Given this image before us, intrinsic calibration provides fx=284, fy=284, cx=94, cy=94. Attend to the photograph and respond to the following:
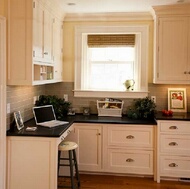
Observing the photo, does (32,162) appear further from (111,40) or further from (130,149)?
(111,40)

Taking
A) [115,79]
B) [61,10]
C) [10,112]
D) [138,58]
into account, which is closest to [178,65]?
[138,58]

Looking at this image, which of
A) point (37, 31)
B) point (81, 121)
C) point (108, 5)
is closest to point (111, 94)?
point (81, 121)

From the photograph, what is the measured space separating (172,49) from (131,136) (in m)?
1.42

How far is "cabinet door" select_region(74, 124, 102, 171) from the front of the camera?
4137 millimetres

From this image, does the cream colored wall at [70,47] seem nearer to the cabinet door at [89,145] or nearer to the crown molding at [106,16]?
the crown molding at [106,16]

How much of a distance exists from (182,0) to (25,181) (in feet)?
9.97

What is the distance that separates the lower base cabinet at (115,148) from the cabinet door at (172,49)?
34.3 inches

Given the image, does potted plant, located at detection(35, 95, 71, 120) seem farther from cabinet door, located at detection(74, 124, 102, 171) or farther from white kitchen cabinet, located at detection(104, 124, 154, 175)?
white kitchen cabinet, located at detection(104, 124, 154, 175)

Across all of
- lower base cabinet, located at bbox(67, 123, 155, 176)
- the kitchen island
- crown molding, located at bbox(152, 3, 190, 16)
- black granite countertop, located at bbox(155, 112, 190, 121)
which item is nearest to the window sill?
the kitchen island

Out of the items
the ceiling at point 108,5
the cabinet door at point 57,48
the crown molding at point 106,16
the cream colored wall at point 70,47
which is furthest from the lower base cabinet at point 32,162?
the crown molding at point 106,16

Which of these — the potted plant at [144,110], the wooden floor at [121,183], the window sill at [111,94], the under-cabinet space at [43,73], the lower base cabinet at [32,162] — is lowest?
the wooden floor at [121,183]

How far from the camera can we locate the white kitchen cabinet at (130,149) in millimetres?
4059

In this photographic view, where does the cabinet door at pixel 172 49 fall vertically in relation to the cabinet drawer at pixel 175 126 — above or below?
above

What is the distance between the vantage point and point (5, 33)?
3.17 m
